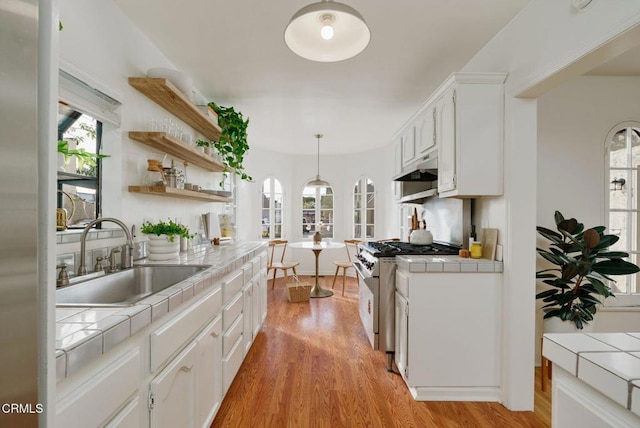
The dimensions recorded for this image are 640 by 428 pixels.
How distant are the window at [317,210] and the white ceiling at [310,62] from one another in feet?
7.63

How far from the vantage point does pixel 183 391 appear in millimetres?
1286

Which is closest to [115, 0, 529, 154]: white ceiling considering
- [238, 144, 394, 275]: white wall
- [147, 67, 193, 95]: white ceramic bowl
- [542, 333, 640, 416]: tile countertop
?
[147, 67, 193, 95]: white ceramic bowl

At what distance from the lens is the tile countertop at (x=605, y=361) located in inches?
21.1

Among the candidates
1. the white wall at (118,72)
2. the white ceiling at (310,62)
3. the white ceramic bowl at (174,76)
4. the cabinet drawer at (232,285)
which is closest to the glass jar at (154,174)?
the white wall at (118,72)

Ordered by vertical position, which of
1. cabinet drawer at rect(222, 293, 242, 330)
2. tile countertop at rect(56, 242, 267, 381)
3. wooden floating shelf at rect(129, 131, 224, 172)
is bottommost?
cabinet drawer at rect(222, 293, 242, 330)

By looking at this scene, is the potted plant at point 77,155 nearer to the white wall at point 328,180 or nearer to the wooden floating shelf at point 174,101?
the wooden floating shelf at point 174,101

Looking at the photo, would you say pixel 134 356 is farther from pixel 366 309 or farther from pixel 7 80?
pixel 366 309

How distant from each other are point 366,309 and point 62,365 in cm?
244

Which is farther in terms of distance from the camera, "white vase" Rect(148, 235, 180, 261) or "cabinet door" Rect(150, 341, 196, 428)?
"white vase" Rect(148, 235, 180, 261)

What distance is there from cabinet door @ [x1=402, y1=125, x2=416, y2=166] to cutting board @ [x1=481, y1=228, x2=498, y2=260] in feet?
3.55

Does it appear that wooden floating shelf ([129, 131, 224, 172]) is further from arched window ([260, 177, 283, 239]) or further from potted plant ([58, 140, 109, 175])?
arched window ([260, 177, 283, 239])

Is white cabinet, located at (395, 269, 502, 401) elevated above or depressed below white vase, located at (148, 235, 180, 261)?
below

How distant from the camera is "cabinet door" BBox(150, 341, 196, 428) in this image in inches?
41.9

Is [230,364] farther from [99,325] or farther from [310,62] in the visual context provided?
[310,62]
